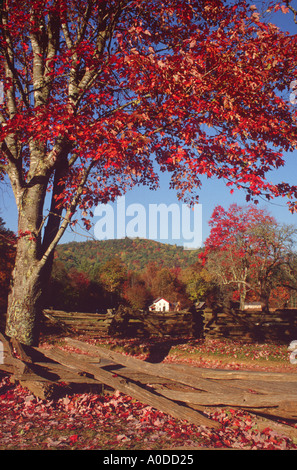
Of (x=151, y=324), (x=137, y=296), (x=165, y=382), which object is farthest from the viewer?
(x=137, y=296)

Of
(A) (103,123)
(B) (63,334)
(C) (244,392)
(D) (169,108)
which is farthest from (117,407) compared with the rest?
(B) (63,334)

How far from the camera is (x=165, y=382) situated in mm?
5855

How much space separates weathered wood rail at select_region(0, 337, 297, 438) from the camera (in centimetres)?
483

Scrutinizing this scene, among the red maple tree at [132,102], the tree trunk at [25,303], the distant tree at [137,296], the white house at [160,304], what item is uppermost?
the red maple tree at [132,102]

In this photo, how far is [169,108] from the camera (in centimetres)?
680

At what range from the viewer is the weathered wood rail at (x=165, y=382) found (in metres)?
4.83

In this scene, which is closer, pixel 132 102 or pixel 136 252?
pixel 132 102

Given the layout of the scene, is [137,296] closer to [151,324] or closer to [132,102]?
[151,324]

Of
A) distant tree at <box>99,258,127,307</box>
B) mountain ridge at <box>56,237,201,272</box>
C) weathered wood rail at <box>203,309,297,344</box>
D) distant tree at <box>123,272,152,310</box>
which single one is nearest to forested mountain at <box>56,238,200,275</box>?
mountain ridge at <box>56,237,201,272</box>

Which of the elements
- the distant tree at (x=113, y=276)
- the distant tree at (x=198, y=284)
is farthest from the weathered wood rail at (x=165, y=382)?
the distant tree at (x=113, y=276)

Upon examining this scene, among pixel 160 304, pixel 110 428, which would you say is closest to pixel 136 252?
pixel 160 304

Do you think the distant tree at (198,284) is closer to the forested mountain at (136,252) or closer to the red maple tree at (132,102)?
the red maple tree at (132,102)

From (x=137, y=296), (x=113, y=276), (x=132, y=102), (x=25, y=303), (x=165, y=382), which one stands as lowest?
(x=137, y=296)
